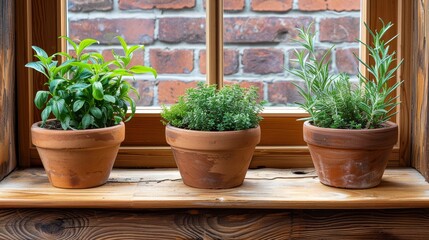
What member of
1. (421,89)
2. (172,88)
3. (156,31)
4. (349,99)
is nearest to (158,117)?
(172,88)

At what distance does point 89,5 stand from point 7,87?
0.31m

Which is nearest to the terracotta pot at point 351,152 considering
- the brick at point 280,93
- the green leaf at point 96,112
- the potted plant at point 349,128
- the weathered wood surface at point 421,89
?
the potted plant at point 349,128

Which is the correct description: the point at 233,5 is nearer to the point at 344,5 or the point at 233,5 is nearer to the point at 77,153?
the point at 344,5

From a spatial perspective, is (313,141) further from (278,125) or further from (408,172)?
(408,172)

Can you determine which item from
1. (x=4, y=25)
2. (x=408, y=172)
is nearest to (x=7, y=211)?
(x=4, y=25)

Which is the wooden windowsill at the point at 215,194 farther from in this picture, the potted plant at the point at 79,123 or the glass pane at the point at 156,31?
the glass pane at the point at 156,31

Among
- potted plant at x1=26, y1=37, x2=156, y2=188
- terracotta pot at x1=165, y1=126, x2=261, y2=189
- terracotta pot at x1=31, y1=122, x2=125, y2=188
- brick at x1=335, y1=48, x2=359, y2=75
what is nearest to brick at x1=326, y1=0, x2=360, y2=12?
brick at x1=335, y1=48, x2=359, y2=75

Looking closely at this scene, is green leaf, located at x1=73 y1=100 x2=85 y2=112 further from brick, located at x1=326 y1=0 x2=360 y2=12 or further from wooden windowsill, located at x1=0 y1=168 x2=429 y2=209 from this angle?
brick, located at x1=326 y1=0 x2=360 y2=12

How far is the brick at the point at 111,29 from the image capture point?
1631 mm

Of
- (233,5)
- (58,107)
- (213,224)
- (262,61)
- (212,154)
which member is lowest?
(213,224)

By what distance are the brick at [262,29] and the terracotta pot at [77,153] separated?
406mm

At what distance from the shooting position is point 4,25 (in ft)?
4.79

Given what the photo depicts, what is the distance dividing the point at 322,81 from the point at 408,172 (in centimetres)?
33

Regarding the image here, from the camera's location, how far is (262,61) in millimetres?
1646
